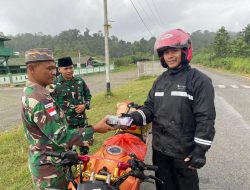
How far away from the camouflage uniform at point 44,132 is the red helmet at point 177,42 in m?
1.14

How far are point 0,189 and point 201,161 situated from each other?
11.8ft

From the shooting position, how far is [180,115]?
2932 mm

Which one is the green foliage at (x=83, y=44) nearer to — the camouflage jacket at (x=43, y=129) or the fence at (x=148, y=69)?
the fence at (x=148, y=69)

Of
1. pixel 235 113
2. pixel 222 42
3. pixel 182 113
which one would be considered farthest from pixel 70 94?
pixel 222 42

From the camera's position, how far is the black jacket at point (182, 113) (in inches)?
108

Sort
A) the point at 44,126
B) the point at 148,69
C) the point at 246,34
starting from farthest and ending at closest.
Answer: the point at 246,34 → the point at 148,69 → the point at 44,126

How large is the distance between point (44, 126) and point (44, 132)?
0.05m

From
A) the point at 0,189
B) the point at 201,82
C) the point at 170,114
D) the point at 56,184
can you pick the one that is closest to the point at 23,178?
the point at 0,189

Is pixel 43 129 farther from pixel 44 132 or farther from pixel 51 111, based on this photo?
pixel 51 111

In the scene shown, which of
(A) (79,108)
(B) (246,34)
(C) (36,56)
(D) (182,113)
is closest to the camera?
(C) (36,56)

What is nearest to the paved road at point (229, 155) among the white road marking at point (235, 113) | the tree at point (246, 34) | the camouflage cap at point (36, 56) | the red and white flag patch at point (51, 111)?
the white road marking at point (235, 113)

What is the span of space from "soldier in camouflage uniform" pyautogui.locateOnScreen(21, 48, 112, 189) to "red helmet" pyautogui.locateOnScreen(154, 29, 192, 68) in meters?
1.00

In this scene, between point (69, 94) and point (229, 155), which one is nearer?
point (69, 94)

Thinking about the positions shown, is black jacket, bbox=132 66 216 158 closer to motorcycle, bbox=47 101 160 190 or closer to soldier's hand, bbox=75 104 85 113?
motorcycle, bbox=47 101 160 190
